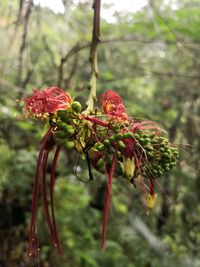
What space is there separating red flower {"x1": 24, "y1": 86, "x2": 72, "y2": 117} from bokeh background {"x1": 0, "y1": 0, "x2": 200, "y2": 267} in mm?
1049

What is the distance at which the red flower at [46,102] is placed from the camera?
2.92 ft

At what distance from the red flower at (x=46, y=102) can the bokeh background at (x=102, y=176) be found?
1049 millimetres

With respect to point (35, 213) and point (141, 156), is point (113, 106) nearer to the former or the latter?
point (141, 156)

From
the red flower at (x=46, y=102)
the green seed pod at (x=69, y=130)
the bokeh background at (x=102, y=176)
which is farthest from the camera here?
the bokeh background at (x=102, y=176)

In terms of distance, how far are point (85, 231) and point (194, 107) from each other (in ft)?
5.60

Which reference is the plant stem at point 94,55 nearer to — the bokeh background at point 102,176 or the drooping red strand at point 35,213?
the drooping red strand at point 35,213

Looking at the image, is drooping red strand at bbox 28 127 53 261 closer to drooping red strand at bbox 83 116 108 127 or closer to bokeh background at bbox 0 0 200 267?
drooping red strand at bbox 83 116 108 127

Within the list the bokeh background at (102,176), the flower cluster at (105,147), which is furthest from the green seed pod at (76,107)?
the bokeh background at (102,176)

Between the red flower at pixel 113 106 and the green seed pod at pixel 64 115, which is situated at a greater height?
the red flower at pixel 113 106

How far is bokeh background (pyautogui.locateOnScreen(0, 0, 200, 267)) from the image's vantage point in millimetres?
2684

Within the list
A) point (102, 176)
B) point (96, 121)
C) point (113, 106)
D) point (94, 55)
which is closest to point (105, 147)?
point (96, 121)

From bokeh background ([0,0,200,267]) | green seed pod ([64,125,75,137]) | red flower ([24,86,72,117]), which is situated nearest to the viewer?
→ green seed pod ([64,125,75,137])

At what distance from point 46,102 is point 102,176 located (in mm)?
1677

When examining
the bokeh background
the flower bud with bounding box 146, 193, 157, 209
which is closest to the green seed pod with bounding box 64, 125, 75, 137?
the flower bud with bounding box 146, 193, 157, 209
